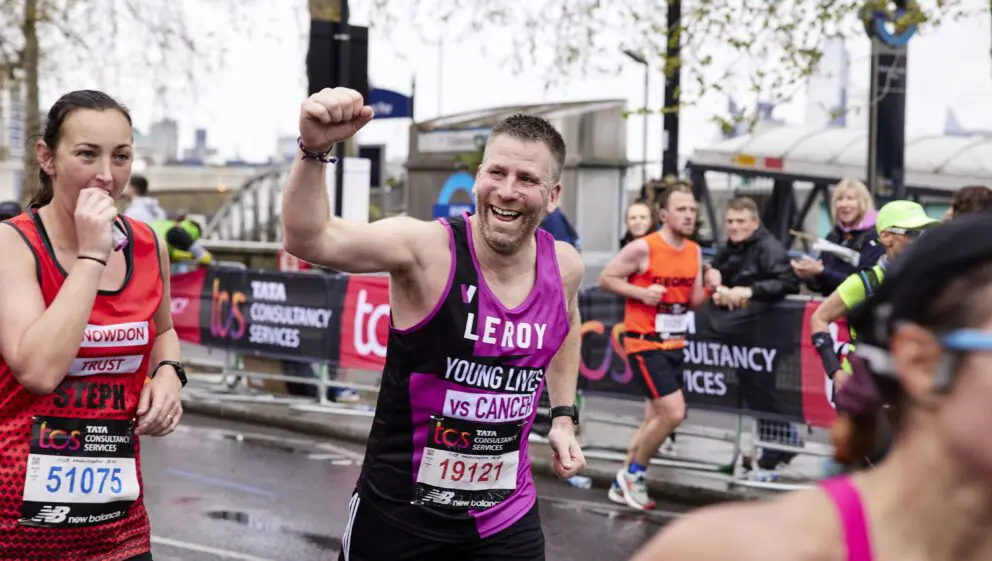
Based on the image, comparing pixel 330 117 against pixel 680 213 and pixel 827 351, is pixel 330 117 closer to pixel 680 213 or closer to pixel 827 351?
pixel 827 351

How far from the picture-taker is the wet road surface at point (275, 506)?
23.7ft

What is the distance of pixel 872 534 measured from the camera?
5.36 feet

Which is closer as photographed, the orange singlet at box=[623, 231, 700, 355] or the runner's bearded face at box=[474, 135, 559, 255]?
the runner's bearded face at box=[474, 135, 559, 255]

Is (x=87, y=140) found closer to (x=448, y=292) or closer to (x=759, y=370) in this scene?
(x=448, y=292)

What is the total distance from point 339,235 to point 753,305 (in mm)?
5753

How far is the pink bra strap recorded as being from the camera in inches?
63.8

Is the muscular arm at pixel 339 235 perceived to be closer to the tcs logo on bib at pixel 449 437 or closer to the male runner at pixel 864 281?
the tcs logo on bib at pixel 449 437

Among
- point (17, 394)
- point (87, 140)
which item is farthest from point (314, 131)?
point (17, 394)

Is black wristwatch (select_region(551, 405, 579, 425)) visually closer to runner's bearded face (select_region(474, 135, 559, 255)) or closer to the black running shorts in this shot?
the black running shorts

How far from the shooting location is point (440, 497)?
362 centimetres

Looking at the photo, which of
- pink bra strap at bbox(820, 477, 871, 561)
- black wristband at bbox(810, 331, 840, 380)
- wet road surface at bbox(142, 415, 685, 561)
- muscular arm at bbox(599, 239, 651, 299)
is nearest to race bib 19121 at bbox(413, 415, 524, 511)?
pink bra strap at bbox(820, 477, 871, 561)

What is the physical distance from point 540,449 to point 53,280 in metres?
7.03

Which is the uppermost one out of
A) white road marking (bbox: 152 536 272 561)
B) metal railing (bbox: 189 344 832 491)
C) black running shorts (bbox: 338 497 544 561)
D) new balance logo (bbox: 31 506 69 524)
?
new balance logo (bbox: 31 506 69 524)

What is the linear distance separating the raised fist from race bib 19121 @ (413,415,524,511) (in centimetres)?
92
